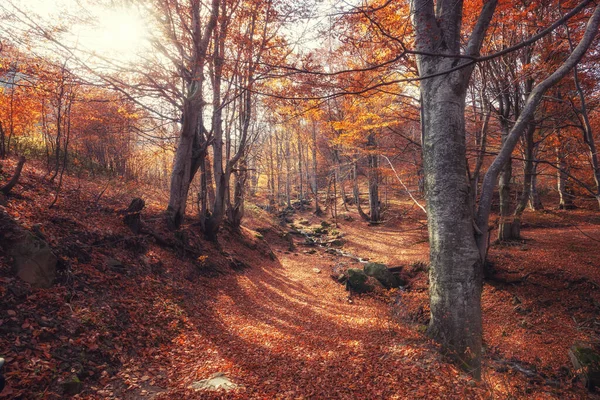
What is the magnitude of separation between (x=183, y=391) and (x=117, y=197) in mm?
7578

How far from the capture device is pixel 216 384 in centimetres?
347

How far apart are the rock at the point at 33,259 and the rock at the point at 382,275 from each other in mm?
8629

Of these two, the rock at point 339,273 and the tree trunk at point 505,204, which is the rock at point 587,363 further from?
the rock at point 339,273

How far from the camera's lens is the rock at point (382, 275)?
939 centimetres

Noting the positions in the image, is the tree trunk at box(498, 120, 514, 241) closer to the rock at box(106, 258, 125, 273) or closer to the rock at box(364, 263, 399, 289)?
the rock at box(364, 263, 399, 289)

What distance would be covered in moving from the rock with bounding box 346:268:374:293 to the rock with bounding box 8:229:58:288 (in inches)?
303

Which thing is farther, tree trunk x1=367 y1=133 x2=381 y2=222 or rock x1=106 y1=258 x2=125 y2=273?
tree trunk x1=367 y1=133 x2=381 y2=222

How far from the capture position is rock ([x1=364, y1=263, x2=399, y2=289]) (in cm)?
939

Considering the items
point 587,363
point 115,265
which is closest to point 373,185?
point 587,363

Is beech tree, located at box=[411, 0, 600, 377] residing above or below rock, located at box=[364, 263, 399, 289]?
above

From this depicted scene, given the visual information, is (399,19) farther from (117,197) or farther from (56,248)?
(117,197)

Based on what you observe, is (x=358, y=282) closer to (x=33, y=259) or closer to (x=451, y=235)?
(x=451, y=235)

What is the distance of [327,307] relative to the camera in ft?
24.5

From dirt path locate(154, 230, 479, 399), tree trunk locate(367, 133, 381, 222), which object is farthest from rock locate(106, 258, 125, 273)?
tree trunk locate(367, 133, 381, 222)
